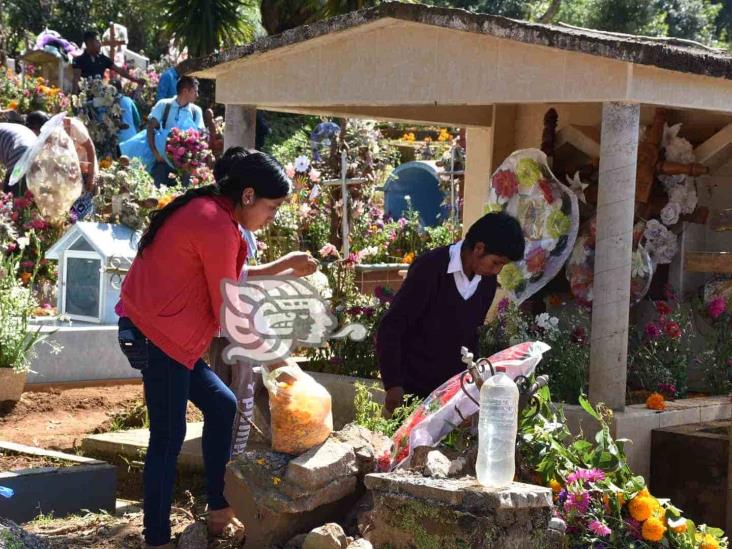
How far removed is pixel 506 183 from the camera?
870 cm

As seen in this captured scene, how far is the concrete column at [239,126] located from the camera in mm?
8758

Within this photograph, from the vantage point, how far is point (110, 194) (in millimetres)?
11523

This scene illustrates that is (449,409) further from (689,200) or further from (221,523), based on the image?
(689,200)

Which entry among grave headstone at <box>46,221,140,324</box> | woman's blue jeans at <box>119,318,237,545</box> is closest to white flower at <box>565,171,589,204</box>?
grave headstone at <box>46,221,140,324</box>

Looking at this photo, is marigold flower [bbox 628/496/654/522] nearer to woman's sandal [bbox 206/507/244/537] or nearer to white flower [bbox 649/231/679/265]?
woman's sandal [bbox 206/507/244/537]

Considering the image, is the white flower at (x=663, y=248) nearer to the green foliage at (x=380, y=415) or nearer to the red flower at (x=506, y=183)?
the red flower at (x=506, y=183)

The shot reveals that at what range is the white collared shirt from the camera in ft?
19.8

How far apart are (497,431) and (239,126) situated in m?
4.64

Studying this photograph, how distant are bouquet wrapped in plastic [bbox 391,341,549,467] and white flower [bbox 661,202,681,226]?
3.47 metres

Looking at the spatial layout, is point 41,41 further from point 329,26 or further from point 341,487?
point 341,487

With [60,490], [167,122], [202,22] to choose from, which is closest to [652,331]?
[60,490]

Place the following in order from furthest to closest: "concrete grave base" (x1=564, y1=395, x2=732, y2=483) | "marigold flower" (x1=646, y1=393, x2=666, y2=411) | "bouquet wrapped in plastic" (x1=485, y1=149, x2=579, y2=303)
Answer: "bouquet wrapped in plastic" (x1=485, y1=149, x2=579, y2=303) < "marigold flower" (x1=646, y1=393, x2=666, y2=411) < "concrete grave base" (x1=564, y1=395, x2=732, y2=483)

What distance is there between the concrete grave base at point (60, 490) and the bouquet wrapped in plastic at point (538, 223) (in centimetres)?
316

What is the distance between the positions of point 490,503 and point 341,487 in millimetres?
848
